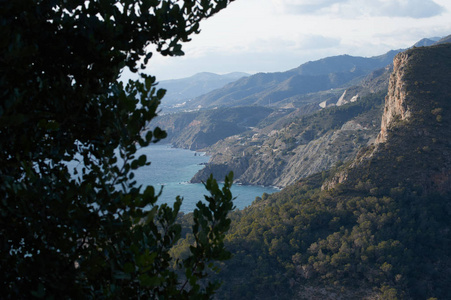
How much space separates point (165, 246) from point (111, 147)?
104 centimetres

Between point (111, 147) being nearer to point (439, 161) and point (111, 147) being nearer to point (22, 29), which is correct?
point (22, 29)

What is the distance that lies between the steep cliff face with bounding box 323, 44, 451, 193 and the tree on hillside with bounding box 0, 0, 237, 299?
30202 mm

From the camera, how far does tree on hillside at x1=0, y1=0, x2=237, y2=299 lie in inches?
113

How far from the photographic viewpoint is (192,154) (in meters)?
126

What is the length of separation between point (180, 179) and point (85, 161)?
8571 centimetres

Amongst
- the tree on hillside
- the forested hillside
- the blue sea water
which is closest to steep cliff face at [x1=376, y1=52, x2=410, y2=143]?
the forested hillside

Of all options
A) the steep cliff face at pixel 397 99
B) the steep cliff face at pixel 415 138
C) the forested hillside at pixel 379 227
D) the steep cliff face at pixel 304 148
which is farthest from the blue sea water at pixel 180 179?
the steep cliff face at pixel 415 138

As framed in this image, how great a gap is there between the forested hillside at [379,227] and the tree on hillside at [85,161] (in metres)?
20.9

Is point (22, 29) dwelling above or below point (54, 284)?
above

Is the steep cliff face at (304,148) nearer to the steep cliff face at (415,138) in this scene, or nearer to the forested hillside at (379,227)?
the steep cliff face at (415,138)

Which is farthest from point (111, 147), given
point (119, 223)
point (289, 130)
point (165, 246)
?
point (289, 130)

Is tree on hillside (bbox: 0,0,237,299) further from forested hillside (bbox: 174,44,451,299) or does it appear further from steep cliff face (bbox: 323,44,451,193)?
steep cliff face (bbox: 323,44,451,193)

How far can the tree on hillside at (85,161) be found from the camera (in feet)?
9.38

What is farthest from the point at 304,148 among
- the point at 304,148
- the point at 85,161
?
the point at 85,161
